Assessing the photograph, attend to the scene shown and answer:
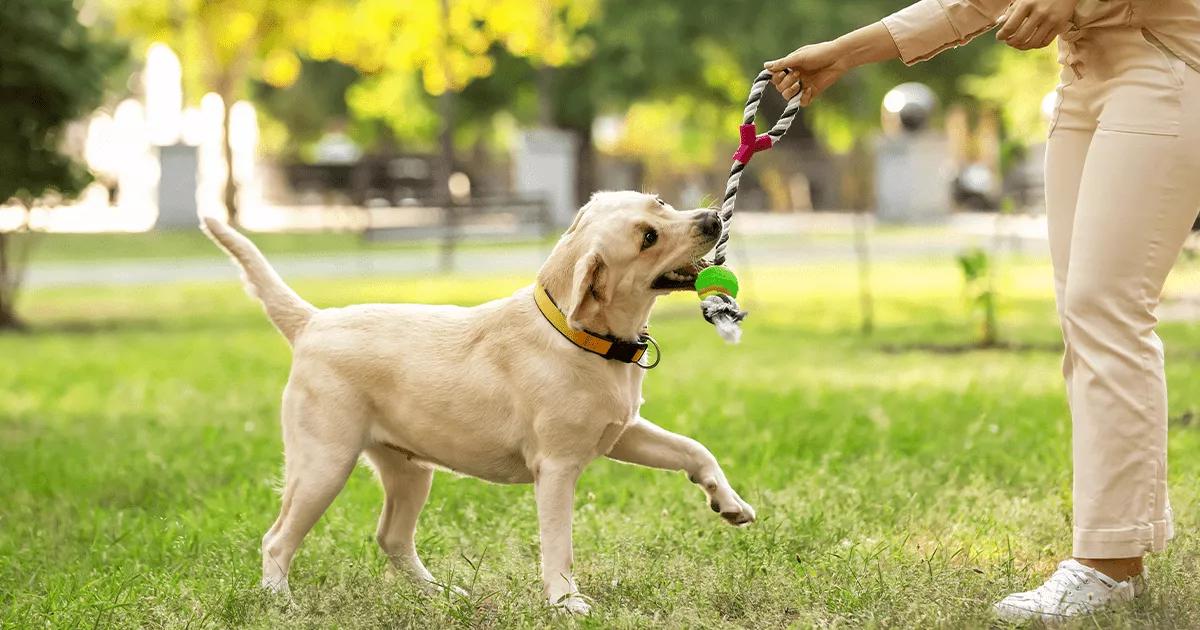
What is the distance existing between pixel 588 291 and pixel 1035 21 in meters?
1.37

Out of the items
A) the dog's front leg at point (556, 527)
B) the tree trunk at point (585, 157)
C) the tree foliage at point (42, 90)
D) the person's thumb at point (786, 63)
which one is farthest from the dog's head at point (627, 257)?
the tree trunk at point (585, 157)

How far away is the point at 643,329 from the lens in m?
4.42

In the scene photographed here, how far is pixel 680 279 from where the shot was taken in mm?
4301

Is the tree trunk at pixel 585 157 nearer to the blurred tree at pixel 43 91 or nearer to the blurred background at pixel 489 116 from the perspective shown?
the blurred background at pixel 489 116

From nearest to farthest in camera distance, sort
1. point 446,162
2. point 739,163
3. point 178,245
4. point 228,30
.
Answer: point 739,163
point 178,245
point 446,162
point 228,30

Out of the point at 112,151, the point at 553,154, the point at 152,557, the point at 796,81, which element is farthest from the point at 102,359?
the point at 112,151

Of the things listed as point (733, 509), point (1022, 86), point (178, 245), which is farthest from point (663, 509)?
point (1022, 86)

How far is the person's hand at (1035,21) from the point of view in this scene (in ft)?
12.8

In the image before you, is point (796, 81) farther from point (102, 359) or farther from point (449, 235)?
point (449, 235)

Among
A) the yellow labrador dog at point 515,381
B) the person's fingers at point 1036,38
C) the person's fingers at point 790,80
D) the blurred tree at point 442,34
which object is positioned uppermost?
the blurred tree at point 442,34

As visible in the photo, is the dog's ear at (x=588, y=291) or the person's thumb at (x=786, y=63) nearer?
the dog's ear at (x=588, y=291)

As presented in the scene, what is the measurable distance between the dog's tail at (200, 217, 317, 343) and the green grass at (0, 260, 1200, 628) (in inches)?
32.0

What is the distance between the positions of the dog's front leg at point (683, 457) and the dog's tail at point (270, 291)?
1.08m

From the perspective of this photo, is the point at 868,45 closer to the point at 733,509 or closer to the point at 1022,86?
the point at 733,509
